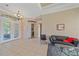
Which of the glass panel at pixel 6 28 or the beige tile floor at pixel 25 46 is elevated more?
the glass panel at pixel 6 28

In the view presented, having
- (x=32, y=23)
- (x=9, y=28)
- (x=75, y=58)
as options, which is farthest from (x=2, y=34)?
(x=75, y=58)

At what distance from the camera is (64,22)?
3412 mm

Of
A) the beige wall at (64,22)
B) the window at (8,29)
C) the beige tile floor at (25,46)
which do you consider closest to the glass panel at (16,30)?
the window at (8,29)

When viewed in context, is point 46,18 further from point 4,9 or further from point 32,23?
point 4,9

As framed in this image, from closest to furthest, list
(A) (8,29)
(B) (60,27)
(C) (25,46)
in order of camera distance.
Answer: (B) (60,27), (A) (8,29), (C) (25,46)

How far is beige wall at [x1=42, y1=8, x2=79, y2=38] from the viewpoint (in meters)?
3.30

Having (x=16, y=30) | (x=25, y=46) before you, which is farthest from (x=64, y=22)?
(x=16, y=30)

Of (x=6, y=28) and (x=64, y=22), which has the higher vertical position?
(x=64, y=22)

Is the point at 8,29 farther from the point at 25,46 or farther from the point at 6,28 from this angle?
the point at 25,46

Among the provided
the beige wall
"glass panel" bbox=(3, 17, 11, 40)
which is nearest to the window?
"glass panel" bbox=(3, 17, 11, 40)

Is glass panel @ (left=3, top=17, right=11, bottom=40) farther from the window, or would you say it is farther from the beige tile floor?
the beige tile floor

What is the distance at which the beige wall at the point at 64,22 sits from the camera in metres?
3.30

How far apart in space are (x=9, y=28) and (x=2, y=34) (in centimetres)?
33

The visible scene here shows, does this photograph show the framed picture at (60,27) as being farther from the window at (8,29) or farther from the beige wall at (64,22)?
the window at (8,29)
